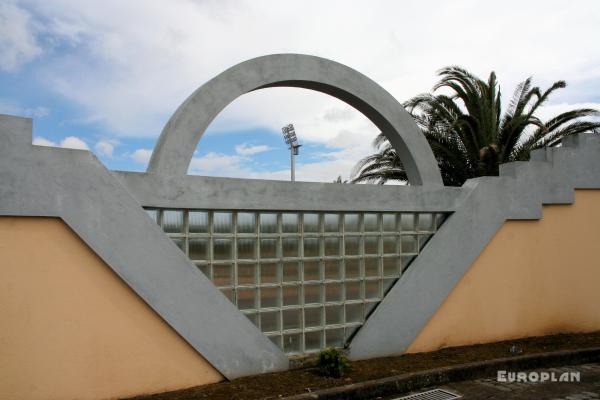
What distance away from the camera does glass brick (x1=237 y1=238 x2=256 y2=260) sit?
5.77 meters

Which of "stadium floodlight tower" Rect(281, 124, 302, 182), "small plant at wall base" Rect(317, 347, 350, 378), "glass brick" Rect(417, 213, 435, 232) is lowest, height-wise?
"small plant at wall base" Rect(317, 347, 350, 378)

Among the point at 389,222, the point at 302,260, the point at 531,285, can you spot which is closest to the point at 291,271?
the point at 302,260

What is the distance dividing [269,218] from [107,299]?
1.93m

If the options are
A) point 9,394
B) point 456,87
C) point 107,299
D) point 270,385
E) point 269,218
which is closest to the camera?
point 9,394

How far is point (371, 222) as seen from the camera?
6613 mm

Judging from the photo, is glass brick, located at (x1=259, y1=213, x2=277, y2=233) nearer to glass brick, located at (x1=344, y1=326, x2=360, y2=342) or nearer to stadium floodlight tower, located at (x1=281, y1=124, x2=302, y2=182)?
glass brick, located at (x1=344, y1=326, x2=360, y2=342)

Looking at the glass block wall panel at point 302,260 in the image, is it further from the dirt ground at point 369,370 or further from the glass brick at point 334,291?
the dirt ground at point 369,370

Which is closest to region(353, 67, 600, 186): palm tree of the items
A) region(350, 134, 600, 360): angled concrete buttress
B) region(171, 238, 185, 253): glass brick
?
region(350, 134, 600, 360): angled concrete buttress

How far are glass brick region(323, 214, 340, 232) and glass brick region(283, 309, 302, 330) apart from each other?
1037 mm

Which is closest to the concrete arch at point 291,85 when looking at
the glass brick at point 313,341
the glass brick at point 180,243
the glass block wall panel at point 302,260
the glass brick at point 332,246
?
the glass block wall panel at point 302,260

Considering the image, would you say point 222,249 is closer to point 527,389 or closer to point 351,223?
point 351,223

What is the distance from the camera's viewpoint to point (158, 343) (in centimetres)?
514

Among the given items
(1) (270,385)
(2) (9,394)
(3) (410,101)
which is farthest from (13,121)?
(3) (410,101)

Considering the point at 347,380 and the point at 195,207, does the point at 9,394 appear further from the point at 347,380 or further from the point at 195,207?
the point at 347,380
